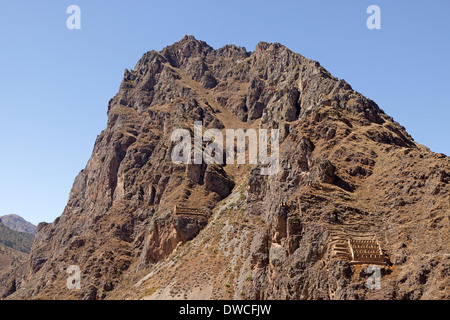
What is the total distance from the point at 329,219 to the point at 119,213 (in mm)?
100762

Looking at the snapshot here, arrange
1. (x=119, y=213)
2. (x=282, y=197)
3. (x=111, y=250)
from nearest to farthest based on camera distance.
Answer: (x=282, y=197) < (x=111, y=250) < (x=119, y=213)

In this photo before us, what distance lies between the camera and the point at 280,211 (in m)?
85.5

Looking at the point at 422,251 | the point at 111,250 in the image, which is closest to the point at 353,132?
the point at 422,251

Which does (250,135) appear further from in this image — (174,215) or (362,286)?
(362,286)

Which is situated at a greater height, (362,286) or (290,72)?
(290,72)

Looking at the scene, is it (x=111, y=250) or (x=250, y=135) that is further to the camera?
(x=250, y=135)

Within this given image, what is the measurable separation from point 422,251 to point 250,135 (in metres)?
107

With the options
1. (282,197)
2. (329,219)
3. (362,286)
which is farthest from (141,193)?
(362,286)

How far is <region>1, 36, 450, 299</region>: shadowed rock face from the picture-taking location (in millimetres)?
74938

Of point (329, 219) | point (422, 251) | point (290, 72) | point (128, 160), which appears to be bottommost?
point (422, 251)

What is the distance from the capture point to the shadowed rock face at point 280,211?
2950 inches
